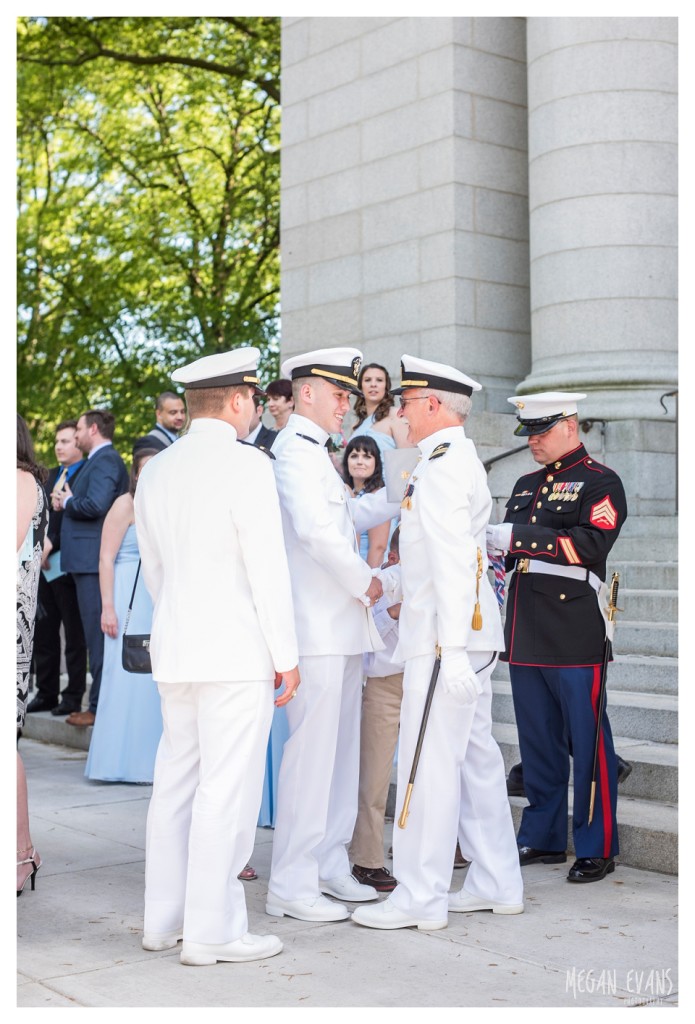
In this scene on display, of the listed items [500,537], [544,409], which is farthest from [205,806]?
[544,409]

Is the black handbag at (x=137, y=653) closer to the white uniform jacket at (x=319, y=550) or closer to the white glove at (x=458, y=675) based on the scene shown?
the white uniform jacket at (x=319, y=550)

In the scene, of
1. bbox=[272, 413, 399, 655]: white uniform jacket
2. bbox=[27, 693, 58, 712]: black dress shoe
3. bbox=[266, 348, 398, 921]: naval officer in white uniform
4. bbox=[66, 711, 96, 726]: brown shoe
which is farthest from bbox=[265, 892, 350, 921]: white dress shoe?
bbox=[27, 693, 58, 712]: black dress shoe

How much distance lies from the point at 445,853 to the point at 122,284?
18.9 metres

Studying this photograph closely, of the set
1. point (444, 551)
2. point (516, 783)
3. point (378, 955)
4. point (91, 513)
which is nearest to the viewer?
point (378, 955)

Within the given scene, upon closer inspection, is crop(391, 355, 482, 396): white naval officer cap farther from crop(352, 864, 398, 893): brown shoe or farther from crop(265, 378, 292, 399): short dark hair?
crop(265, 378, 292, 399): short dark hair

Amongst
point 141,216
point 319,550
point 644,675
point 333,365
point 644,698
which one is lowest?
point 644,698

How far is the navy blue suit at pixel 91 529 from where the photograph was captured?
8625 millimetres

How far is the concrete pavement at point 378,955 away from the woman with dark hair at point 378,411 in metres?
3.31

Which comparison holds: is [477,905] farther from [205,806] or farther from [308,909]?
[205,806]

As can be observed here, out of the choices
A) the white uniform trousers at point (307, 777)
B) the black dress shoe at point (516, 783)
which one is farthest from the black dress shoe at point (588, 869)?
the white uniform trousers at point (307, 777)

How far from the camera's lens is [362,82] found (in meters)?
12.3

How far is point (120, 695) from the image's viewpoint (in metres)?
7.77

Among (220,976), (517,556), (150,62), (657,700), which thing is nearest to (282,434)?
(517,556)

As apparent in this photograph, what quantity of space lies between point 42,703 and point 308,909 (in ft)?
17.8
